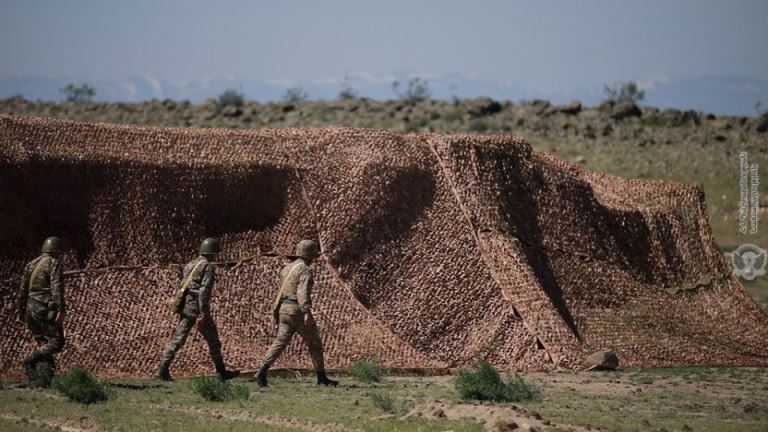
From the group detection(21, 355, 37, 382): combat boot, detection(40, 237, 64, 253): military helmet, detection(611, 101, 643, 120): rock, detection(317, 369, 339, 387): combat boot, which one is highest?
detection(611, 101, 643, 120): rock

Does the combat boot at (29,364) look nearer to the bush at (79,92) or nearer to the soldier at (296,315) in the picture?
the soldier at (296,315)

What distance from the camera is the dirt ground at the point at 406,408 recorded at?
509 inches

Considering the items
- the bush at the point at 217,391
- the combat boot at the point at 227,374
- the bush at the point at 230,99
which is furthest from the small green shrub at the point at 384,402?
the bush at the point at 230,99

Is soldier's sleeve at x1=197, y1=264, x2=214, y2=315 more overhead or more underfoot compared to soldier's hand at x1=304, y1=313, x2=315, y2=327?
more overhead

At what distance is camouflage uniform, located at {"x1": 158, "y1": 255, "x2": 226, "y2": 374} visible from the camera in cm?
1641

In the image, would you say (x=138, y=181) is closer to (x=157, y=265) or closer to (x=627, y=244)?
(x=157, y=265)

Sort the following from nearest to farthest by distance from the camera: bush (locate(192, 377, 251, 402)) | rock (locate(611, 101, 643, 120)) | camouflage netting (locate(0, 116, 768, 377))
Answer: bush (locate(192, 377, 251, 402)) < camouflage netting (locate(0, 116, 768, 377)) < rock (locate(611, 101, 643, 120))

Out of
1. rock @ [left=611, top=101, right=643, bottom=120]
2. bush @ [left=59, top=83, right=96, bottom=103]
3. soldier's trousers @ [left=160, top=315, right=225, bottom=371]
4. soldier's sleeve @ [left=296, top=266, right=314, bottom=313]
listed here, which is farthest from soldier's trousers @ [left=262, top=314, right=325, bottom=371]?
bush @ [left=59, top=83, right=96, bottom=103]

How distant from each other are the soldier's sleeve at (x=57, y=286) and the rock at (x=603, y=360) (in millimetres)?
6667

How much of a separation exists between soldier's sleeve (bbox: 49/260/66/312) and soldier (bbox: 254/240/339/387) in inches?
90.8

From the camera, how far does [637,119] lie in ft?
174

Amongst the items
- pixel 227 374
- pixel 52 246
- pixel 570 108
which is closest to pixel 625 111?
pixel 570 108

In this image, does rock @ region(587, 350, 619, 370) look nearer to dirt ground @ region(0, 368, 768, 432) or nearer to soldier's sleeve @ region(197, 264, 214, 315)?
dirt ground @ region(0, 368, 768, 432)

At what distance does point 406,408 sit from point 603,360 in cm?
501
